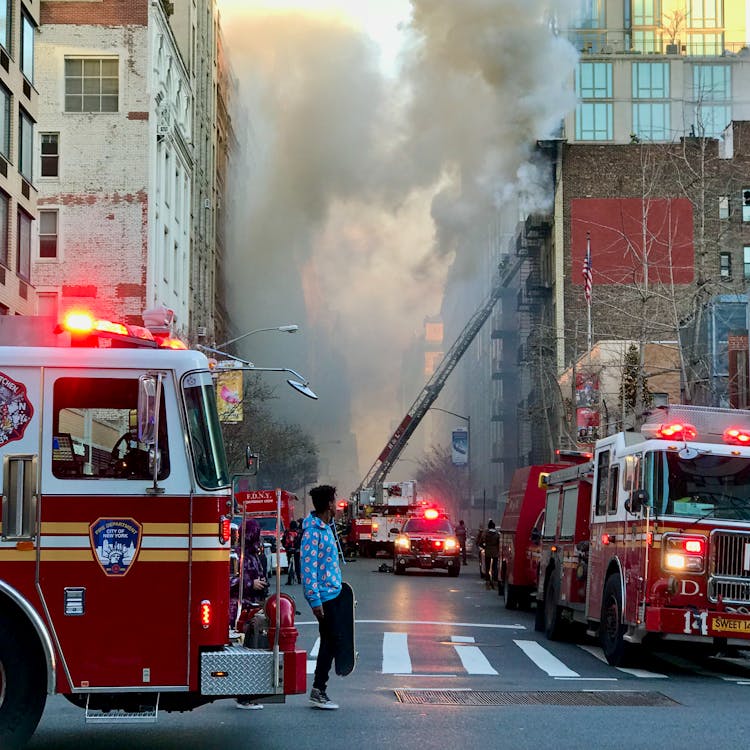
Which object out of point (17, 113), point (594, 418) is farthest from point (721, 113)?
point (17, 113)

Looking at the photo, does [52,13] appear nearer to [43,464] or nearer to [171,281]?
[171,281]

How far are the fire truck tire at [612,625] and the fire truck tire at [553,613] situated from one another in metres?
2.57

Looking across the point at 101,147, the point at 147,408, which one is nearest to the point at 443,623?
the point at 147,408

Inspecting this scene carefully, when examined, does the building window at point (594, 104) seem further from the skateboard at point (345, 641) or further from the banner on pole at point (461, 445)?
the skateboard at point (345, 641)

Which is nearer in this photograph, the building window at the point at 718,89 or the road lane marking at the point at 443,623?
the road lane marking at the point at 443,623

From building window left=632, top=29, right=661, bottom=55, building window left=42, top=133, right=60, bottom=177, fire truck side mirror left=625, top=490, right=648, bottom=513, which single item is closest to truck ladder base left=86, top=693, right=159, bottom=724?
fire truck side mirror left=625, top=490, right=648, bottom=513

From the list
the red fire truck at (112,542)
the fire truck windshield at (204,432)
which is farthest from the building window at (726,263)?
the red fire truck at (112,542)

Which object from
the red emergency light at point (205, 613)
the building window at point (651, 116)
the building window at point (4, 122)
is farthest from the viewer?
the building window at point (651, 116)

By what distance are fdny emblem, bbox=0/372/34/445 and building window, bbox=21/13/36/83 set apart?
30172 mm

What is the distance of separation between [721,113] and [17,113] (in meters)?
71.4

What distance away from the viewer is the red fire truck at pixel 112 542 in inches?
320

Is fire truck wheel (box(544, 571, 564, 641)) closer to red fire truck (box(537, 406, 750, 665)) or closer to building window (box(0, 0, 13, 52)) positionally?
red fire truck (box(537, 406, 750, 665))

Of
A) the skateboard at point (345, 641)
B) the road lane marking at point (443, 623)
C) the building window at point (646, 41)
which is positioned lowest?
the road lane marking at point (443, 623)

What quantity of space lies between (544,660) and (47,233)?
36.8 meters
